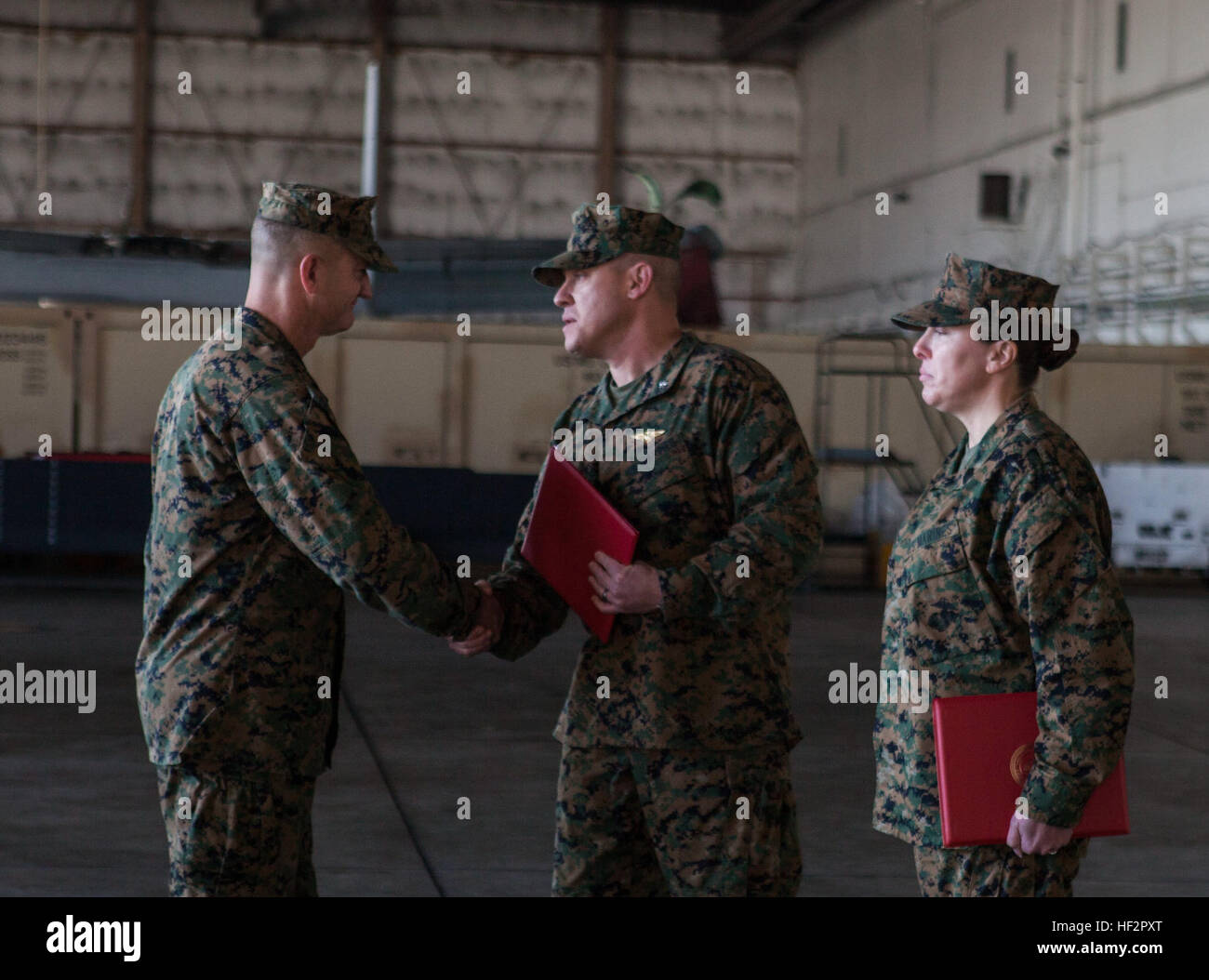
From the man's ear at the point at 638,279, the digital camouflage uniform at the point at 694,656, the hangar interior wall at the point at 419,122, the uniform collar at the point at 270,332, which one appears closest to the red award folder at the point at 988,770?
the digital camouflage uniform at the point at 694,656

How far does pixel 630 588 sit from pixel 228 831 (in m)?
1.01

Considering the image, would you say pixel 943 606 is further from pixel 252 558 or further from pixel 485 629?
pixel 252 558

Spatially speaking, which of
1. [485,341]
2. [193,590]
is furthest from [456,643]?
[485,341]

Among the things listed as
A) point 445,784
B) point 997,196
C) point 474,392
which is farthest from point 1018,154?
A: point 445,784

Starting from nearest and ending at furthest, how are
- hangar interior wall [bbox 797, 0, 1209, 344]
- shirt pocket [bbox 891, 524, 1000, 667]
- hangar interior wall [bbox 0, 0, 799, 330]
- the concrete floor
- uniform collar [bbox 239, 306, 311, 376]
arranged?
shirt pocket [bbox 891, 524, 1000, 667] → uniform collar [bbox 239, 306, 311, 376] → the concrete floor → hangar interior wall [bbox 797, 0, 1209, 344] → hangar interior wall [bbox 0, 0, 799, 330]

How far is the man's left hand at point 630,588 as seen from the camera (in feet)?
10.7

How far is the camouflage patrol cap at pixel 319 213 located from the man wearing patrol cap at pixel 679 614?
1.53 feet

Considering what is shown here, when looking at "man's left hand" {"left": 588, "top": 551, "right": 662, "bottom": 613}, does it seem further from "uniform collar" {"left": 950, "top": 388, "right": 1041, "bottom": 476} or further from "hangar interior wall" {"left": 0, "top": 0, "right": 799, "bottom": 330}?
"hangar interior wall" {"left": 0, "top": 0, "right": 799, "bottom": 330}

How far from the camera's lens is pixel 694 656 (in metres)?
3.37

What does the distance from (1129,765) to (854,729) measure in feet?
5.35

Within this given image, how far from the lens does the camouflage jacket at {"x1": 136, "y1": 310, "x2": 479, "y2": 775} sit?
299 cm

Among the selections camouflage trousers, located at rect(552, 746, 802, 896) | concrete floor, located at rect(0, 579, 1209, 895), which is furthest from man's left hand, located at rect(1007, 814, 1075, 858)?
concrete floor, located at rect(0, 579, 1209, 895)

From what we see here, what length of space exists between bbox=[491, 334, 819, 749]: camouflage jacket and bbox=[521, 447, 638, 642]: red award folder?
0.32 ft

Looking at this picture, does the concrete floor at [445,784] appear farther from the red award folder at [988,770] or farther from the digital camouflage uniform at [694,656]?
the red award folder at [988,770]
